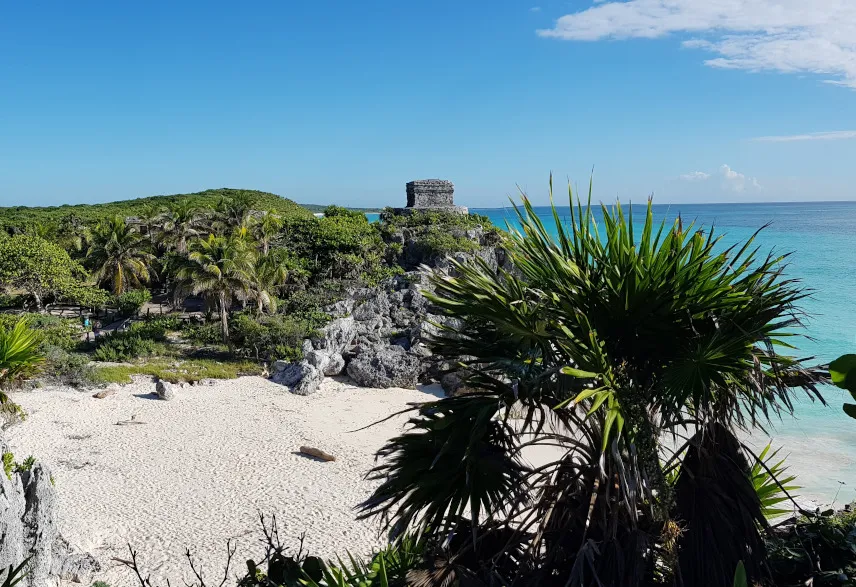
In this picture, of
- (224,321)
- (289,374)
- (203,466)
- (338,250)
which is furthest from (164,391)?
(338,250)

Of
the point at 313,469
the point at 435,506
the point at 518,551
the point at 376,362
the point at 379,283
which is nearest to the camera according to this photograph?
the point at 435,506

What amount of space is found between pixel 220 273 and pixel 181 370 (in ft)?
11.3

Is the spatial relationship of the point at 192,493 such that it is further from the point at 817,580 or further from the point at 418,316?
the point at 418,316

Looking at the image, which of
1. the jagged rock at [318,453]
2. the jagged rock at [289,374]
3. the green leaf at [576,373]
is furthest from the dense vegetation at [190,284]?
the green leaf at [576,373]

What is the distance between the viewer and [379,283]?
2733 cm

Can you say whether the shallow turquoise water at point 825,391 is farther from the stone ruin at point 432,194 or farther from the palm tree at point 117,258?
the palm tree at point 117,258

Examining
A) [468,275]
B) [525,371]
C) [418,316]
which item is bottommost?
[418,316]

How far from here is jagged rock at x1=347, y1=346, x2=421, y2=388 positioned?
2011 centimetres

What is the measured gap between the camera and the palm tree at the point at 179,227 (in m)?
33.2

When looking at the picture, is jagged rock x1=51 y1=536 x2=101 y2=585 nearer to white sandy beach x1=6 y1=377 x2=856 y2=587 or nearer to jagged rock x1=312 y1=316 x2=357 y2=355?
white sandy beach x1=6 y1=377 x2=856 y2=587

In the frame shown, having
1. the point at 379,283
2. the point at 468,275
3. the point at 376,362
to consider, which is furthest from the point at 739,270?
the point at 379,283

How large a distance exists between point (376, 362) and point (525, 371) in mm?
17221

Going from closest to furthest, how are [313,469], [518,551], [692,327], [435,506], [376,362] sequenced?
[692,327]
[435,506]
[518,551]
[313,469]
[376,362]

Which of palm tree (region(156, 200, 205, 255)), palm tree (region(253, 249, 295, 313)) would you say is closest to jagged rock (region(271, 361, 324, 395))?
palm tree (region(253, 249, 295, 313))
